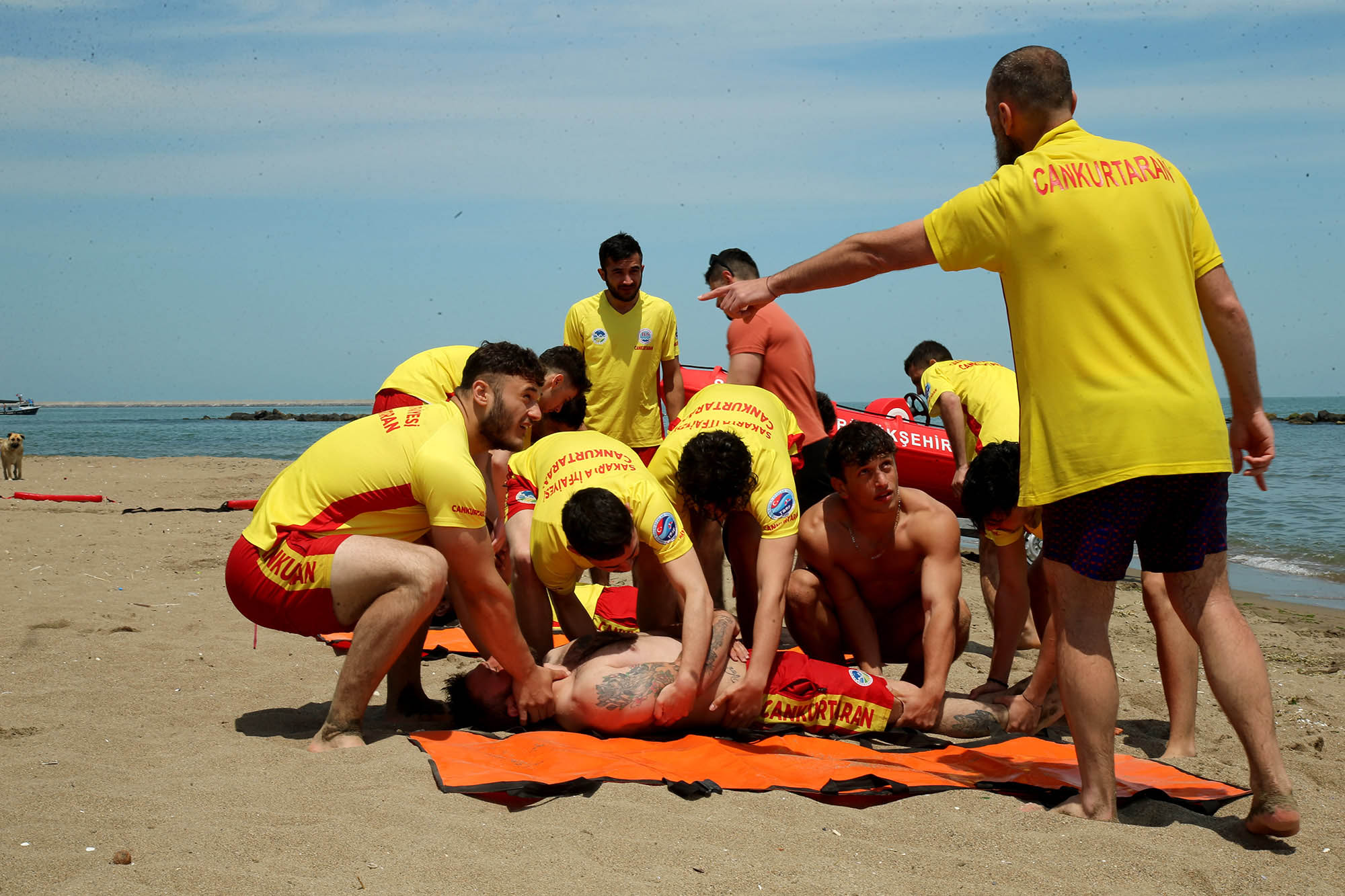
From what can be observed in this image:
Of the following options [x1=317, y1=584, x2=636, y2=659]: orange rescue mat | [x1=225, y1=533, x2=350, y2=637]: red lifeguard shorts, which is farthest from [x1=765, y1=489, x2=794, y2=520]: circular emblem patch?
[x1=225, y1=533, x2=350, y2=637]: red lifeguard shorts

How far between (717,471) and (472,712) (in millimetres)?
1352

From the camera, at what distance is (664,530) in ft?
12.9

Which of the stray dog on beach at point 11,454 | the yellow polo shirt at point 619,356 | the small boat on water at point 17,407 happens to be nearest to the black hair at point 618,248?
the yellow polo shirt at point 619,356

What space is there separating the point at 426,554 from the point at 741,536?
189 cm

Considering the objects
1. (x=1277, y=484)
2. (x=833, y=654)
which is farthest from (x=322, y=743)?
(x=1277, y=484)

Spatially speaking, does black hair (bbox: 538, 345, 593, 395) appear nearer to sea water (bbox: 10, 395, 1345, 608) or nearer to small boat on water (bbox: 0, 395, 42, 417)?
sea water (bbox: 10, 395, 1345, 608)

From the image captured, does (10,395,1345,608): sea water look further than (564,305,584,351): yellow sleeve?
Yes

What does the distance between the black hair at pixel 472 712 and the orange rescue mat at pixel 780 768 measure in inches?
8.1

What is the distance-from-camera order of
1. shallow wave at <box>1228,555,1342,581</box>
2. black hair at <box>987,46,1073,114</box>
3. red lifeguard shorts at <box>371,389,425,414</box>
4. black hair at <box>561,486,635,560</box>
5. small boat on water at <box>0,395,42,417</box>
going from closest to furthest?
1. black hair at <box>987,46,1073,114</box>
2. black hair at <box>561,486,635,560</box>
3. red lifeguard shorts at <box>371,389,425,414</box>
4. shallow wave at <box>1228,555,1342,581</box>
5. small boat on water at <box>0,395,42,417</box>

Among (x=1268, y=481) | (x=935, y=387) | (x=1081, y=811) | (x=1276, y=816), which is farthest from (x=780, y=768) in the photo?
(x=1268, y=481)

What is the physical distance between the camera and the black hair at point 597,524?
3.73 meters

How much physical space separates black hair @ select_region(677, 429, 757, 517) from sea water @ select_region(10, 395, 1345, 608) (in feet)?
20.0

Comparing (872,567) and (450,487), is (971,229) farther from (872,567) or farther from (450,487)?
(872,567)

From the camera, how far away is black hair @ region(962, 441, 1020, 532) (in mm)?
4195
